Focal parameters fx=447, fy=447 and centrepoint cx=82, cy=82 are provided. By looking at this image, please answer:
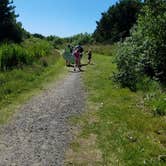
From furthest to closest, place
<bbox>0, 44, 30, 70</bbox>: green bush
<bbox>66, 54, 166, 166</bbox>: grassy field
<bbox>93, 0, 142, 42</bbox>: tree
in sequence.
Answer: <bbox>93, 0, 142, 42</bbox>: tree < <bbox>0, 44, 30, 70</bbox>: green bush < <bbox>66, 54, 166, 166</bbox>: grassy field

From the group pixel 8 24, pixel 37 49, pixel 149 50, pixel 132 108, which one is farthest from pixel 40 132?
→ pixel 8 24

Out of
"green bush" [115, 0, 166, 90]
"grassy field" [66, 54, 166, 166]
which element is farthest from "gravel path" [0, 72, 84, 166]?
"green bush" [115, 0, 166, 90]

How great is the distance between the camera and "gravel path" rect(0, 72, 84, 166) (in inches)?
325

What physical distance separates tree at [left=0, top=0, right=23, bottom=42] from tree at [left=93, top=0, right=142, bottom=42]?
25129mm

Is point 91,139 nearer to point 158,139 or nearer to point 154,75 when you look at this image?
point 158,139

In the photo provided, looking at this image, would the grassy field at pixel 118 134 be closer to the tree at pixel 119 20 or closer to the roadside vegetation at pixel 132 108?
the roadside vegetation at pixel 132 108

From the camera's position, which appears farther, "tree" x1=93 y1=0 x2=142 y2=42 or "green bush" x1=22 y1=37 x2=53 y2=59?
"tree" x1=93 y1=0 x2=142 y2=42

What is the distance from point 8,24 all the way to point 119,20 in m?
31.1

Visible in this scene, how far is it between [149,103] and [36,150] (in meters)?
6.59

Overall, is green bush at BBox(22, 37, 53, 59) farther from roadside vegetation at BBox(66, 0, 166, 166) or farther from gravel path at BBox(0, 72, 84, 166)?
gravel path at BBox(0, 72, 84, 166)

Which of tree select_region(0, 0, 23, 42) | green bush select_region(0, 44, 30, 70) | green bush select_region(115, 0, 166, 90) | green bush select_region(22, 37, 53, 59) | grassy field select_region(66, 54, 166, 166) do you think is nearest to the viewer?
grassy field select_region(66, 54, 166, 166)

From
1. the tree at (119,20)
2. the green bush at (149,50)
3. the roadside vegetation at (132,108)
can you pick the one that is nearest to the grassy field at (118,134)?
the roadside vegetation at (132,108)

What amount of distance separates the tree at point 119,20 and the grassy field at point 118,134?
6577 cm

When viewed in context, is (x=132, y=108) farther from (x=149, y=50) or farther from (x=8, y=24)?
(x=8, y=24)
